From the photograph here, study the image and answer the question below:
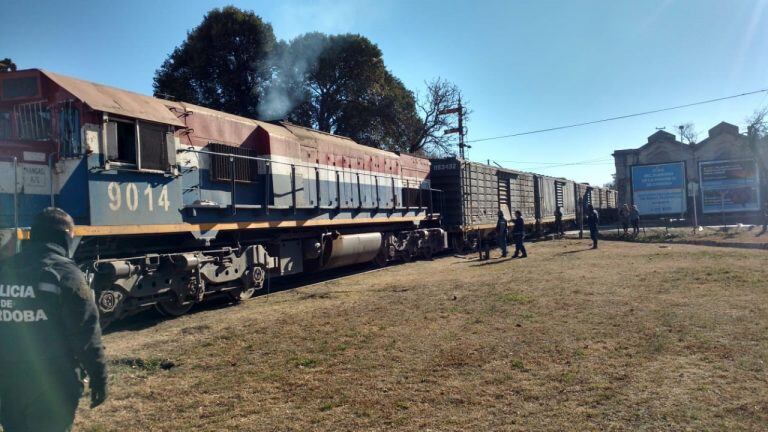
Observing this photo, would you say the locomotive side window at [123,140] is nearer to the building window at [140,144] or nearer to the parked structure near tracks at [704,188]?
the building window at [140,144]

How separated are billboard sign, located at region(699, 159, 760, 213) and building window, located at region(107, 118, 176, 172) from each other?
34.9 meters

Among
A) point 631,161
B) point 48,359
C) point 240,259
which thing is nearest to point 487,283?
point 240,259

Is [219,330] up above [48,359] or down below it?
below

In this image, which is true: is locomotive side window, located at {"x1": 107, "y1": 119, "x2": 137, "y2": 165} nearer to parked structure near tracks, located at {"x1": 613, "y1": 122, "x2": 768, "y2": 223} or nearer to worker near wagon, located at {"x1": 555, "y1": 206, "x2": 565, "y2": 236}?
worker near wagon, located at {"x1": 555, "y1": 206, "x2": 565, "y2": 236}

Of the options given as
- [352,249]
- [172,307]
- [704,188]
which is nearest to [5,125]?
[172,307]

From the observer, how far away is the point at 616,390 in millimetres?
4609

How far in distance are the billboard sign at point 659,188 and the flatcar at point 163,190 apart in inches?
1051

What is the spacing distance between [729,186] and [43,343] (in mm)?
38294

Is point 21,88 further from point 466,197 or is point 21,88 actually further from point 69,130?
point 466,197

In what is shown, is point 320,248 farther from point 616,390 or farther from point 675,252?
point 675,252

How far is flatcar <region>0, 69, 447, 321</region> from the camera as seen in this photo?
7.09 m

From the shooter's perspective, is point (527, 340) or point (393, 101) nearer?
point (527, 340)

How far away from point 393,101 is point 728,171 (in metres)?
22.5

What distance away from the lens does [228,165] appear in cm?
990
